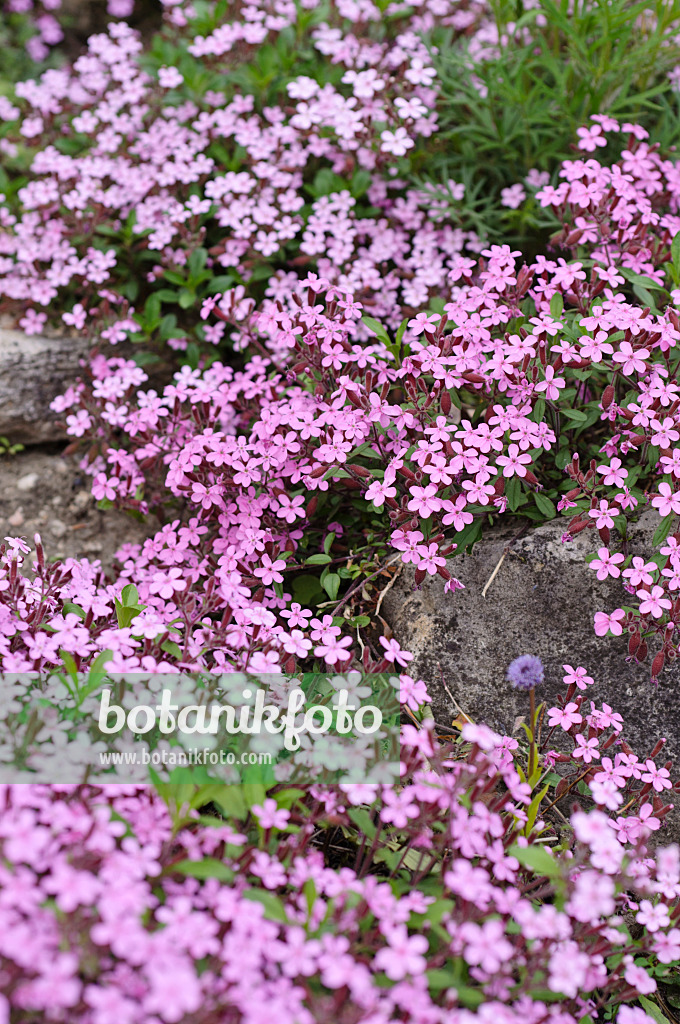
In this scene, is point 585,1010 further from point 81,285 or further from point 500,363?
point 81,285

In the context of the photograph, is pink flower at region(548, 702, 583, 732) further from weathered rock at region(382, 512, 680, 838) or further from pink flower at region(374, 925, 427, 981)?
pink flower at region(374, 925, 427, 981)

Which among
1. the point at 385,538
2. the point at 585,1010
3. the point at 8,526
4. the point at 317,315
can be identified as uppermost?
the point at 317,315

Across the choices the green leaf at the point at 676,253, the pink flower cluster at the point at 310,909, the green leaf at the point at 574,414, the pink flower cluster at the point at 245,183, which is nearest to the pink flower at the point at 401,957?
the pink flower cluster at the point at 310,909

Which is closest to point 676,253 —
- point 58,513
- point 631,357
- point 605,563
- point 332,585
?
point 631,357

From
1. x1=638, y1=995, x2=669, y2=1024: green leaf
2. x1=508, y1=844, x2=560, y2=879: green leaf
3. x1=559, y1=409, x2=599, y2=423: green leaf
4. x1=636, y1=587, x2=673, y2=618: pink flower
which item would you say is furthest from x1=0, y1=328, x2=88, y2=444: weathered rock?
x1=638, y1=995, x2=669, y2=1024: green leaf

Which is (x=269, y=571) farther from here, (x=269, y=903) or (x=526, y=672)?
(x=269, y=903)

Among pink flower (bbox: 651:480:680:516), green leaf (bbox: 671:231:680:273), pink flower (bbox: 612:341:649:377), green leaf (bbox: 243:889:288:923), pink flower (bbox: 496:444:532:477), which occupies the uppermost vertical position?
green leaf (bbox: 671:231:680:273)

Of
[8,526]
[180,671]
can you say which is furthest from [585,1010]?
[8,526]
